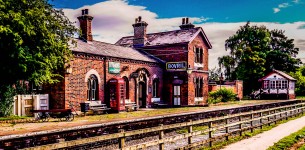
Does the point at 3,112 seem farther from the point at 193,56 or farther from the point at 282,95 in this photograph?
the point at 282,95

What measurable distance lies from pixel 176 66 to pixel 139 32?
5560 mm

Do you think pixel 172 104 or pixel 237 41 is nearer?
pixel 172 104

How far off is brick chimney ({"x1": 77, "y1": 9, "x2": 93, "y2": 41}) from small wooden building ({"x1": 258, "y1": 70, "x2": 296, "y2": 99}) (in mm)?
27179

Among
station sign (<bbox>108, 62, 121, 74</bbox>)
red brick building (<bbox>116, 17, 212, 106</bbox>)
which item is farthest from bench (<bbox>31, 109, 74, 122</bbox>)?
red brick building (<bbox>116, 17, 212, 106</bbox>)

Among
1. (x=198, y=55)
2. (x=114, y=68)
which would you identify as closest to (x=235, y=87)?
(x=198, y=55)

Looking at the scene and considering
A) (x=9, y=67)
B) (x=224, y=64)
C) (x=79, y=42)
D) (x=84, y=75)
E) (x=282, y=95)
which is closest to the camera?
(x=9, y=67)

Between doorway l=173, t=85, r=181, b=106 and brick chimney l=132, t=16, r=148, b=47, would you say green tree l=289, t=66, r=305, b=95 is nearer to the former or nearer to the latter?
doorway l=173, t=85, r=181, b=106

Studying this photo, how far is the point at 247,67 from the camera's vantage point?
51469 millimetres

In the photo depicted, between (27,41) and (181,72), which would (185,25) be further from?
(27,41)

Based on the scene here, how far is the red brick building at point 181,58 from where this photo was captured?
1147 inches

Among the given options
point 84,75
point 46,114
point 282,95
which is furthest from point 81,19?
point 282,95

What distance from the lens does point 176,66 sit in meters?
29.2

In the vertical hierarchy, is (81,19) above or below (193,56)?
above

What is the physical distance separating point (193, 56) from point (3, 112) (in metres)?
18.2
